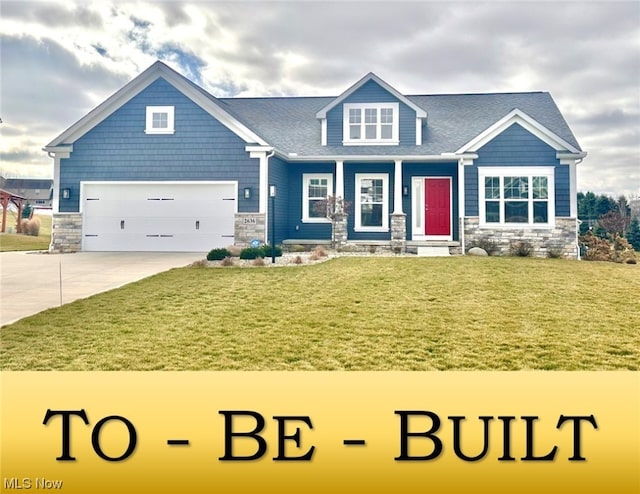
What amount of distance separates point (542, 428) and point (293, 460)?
1.65 metres

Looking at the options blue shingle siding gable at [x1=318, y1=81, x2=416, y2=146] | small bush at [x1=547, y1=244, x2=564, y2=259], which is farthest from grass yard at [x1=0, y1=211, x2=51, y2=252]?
small bush at [x1=547, y1=244, x2=564, y2=259]

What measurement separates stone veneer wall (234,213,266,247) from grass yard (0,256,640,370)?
5.13 m

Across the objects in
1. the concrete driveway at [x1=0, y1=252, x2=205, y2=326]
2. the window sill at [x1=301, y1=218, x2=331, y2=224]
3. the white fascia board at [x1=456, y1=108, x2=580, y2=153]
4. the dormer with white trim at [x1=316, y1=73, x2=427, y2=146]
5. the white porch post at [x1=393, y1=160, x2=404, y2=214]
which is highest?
the dormer with white trim at [x1=316, y1=73, x2=427, y2=146]

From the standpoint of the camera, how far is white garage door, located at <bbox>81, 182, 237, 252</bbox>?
15531mm

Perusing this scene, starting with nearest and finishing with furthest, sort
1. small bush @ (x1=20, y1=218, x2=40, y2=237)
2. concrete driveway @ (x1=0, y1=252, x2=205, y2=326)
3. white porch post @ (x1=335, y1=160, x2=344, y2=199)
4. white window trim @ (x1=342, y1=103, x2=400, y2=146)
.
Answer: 1. concrete driveway @ (x1=0, y1=252, x2=205, y2=326)
2. white porch post @ (x1=335, y1=160, x2=344, y2=199)
3. white window trim @ (x1=342, y1=103, x2=400, y2=146)
4. small bush @ (x1=20, y1=218, x2=40, y2=237)

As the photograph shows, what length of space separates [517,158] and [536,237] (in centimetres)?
263

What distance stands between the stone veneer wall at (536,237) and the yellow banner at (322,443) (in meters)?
12.2

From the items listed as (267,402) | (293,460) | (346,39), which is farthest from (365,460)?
(346,39)

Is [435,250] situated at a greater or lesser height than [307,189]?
lesser

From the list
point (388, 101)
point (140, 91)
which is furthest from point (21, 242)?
point (388, 101)

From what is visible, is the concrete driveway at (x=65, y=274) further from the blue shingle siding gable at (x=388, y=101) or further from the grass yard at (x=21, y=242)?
the blue shingle siding gable at (x=388, y=101)

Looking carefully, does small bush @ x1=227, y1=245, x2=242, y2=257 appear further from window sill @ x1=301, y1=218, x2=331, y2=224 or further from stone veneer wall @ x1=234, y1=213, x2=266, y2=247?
window sill @ x1=301, y1=218, x2=331, y2=224

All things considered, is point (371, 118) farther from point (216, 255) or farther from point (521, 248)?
point (216, 255)

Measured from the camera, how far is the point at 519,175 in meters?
15.4
